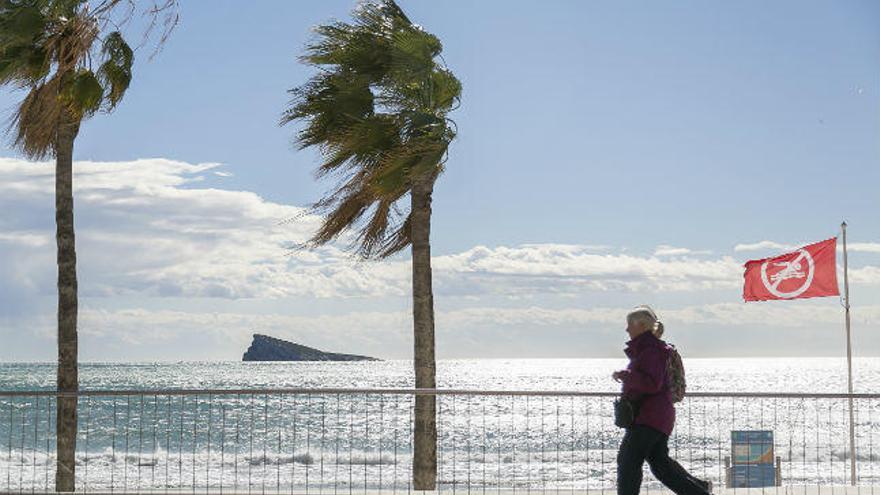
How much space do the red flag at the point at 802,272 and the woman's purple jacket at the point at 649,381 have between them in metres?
11.5

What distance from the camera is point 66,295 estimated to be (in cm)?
1603

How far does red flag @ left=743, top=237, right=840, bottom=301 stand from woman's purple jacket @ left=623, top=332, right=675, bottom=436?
1146 cm

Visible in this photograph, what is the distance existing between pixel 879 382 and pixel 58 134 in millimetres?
101432

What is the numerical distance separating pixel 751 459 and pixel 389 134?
6.90 meters

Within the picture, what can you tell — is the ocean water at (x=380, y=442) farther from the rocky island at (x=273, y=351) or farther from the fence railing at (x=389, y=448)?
the rocky island at (x=273, y=351)

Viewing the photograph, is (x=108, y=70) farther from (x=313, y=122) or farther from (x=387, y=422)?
(x=387, y=422)

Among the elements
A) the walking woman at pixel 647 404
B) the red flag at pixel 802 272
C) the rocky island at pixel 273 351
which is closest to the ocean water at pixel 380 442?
the red flag at pixel 802 272

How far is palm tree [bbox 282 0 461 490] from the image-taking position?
661 inches

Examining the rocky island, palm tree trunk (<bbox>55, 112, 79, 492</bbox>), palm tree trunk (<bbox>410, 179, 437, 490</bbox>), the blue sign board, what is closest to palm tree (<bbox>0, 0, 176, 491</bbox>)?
palm tree trunk (<bbox>55, 112, 79, 492</bbox>)

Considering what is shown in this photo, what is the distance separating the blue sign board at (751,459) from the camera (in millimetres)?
17016

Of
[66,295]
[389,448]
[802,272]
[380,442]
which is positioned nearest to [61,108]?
[66,295]

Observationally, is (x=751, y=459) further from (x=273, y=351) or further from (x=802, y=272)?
(x=273, y=351)

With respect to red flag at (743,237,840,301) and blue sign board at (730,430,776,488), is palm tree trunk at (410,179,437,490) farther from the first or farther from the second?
red flag at (743,237,840,301)

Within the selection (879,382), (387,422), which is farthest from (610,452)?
(879,382)
